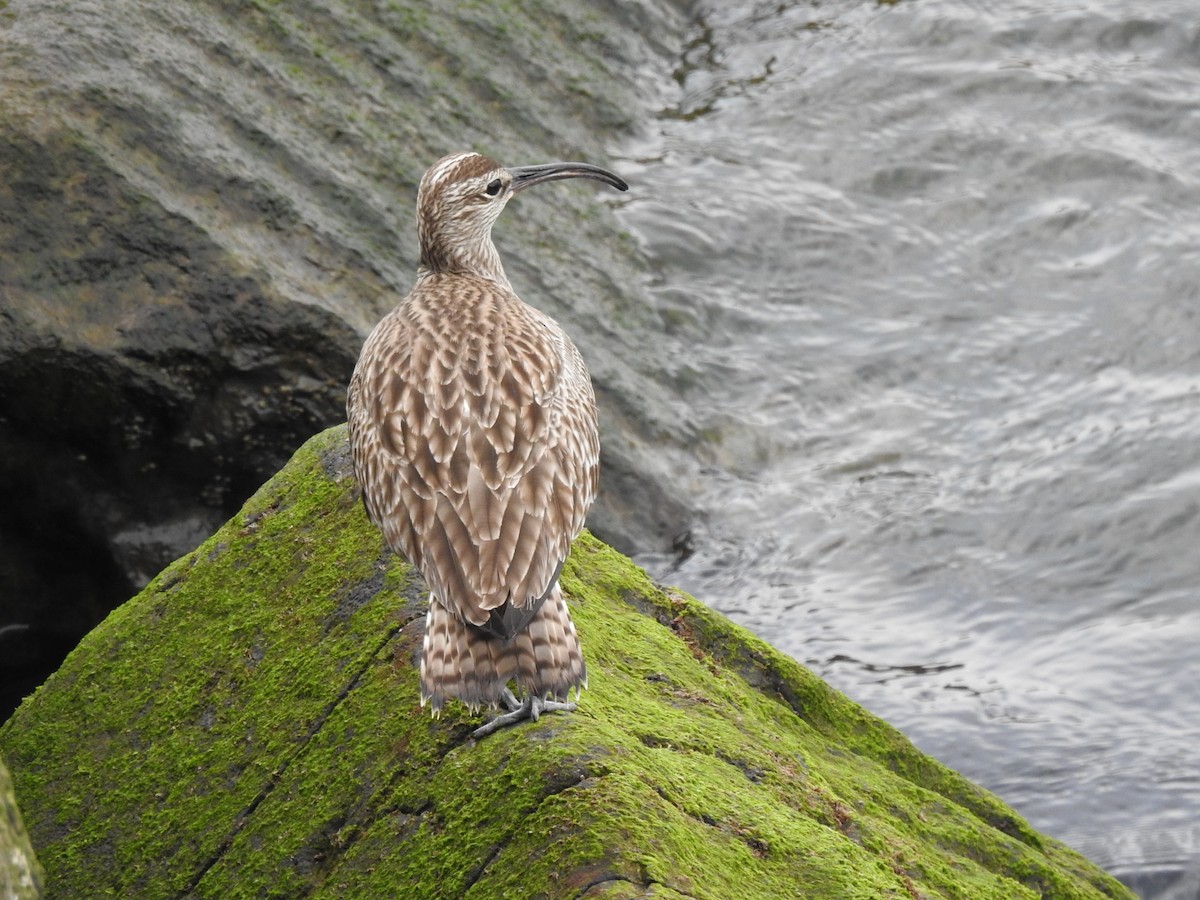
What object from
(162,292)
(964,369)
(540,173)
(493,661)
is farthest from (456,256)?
(964,369)

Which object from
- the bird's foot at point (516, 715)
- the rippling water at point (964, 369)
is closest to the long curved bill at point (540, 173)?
the rippling water at point (964, 369)

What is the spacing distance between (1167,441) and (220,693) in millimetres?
7266

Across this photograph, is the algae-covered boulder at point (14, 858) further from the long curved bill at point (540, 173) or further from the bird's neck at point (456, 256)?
the long curved bill at point (540, 173)

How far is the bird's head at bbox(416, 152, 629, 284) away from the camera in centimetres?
748

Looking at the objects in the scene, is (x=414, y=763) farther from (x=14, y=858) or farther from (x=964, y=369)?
(x=964, y=369)

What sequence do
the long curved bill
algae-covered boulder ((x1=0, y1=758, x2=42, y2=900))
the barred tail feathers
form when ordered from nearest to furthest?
algae-covered boulder ((x1=0, y1=758, x2=42, y2=900))
the barred tail feathers
the long curved bill

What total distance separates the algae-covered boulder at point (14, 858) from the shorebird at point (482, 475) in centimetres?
115

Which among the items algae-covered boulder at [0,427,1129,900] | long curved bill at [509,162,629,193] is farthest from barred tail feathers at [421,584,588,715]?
long curved bill at [509,162,629,193]

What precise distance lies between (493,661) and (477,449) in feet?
2.81

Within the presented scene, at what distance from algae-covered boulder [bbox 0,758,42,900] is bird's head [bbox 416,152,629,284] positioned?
3724 mm

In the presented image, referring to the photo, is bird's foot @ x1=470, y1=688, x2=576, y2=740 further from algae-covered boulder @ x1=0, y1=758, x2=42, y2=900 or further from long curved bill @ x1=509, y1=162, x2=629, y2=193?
long curved bill @ x1=509, y1=162, x2=629, y2=193

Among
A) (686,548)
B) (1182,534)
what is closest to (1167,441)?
(1182,534)

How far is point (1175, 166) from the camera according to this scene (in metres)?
12.9

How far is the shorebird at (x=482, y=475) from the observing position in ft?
14.9
